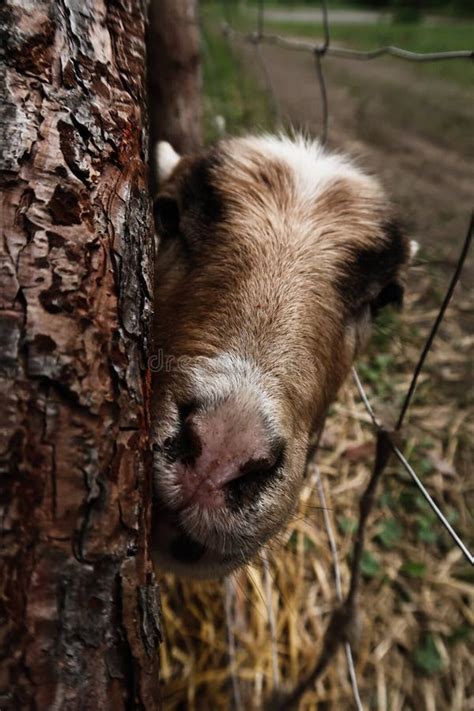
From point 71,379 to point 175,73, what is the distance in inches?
130

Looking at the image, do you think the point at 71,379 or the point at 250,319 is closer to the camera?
the point at 71,379

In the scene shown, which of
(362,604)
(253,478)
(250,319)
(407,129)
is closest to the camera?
(253,478)

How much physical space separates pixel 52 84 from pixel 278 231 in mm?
1039

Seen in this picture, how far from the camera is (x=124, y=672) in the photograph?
3.27 feet

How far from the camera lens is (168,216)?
2277mm

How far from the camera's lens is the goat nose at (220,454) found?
133cm

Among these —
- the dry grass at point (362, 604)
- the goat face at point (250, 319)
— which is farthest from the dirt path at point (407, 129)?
the dry grass at point (362, 604)

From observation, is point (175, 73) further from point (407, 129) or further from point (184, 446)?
point (407, 129)

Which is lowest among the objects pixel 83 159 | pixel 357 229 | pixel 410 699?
pixel 410 699

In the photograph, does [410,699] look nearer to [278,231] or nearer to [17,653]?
[278,231]

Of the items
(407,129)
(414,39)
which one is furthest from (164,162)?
(414,39)

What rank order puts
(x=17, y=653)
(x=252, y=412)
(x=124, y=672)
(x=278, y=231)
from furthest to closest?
1. (x=278, y=231)
2. (x=252, y=412)
3. (x=124, y=672)
4. (x=17, y=653)

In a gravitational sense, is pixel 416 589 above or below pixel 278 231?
below

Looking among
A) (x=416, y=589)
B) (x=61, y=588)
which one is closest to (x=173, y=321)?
(x=61, y=588)
